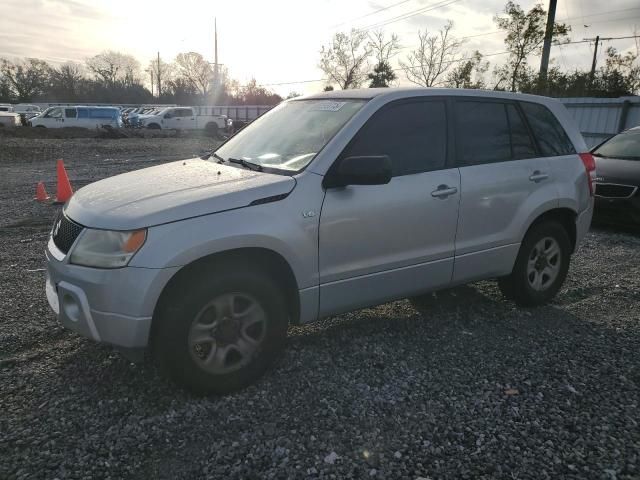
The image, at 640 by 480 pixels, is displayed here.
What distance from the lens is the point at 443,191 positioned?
3727mm

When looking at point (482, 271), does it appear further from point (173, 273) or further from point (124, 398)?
point (124, 398)

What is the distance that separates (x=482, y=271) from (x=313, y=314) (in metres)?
1.62

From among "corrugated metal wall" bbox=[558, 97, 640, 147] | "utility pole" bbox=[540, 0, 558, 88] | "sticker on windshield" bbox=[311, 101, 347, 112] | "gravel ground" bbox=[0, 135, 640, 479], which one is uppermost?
"utility pole" bbox=[540, 0, 558, 88]

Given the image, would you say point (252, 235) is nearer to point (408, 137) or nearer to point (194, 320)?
point (194, 320)

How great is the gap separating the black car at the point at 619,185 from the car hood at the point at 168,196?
6223mm

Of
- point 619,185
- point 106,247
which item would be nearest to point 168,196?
point 106,247

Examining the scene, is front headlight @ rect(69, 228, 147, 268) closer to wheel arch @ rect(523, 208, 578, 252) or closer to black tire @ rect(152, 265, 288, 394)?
black tire @ rect(152, 265, 288, 394)

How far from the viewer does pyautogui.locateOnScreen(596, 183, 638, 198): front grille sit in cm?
736

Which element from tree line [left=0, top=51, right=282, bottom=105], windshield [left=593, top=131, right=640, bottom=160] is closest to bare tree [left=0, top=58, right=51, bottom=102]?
tree line [left=0, top=51, right=282, bottom=105]

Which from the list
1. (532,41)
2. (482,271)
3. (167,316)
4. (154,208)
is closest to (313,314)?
(167,316)

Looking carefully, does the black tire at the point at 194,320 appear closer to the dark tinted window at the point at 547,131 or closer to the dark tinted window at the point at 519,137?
the dark tinted window at the point at 519,137

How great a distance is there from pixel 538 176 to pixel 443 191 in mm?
1127

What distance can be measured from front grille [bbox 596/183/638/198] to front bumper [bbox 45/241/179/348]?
7.09 m

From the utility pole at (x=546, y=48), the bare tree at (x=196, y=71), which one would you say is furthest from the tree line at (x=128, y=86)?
the utility pole at (x=546, y=48)
